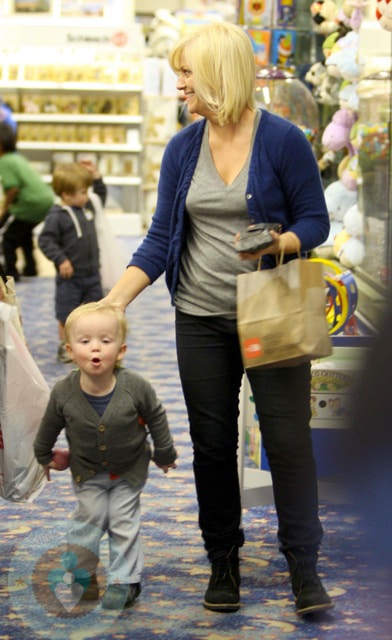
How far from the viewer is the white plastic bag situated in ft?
11.0

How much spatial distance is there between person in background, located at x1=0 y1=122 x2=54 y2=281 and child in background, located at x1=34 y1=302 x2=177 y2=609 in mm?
6831

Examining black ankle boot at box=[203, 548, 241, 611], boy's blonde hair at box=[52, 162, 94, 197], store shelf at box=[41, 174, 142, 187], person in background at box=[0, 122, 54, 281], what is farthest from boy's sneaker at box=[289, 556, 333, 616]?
store shelf at box=[41, 174, 142, 187]

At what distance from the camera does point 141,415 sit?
320 cm

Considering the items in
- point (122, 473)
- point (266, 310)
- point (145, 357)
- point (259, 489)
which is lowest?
point (145, 357)

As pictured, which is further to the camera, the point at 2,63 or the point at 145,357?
the point at 2,63

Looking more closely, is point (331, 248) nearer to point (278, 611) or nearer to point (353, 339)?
point (353, 339)

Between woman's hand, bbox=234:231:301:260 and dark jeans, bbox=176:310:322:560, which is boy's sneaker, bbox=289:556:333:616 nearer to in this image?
dark jeans, bbox=176:310:322:560

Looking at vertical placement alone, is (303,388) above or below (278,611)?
above

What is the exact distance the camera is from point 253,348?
2.89m

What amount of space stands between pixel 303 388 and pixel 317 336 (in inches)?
9.4

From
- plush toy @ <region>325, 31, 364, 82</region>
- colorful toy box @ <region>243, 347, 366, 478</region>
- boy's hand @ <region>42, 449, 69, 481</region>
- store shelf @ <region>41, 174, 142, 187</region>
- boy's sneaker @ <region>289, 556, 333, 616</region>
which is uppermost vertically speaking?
plush toy @ <region>325, 31, 364, 82</region>

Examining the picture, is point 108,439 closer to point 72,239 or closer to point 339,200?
point 339,200

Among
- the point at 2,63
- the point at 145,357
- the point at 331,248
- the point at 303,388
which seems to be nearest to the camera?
the point at 303,388

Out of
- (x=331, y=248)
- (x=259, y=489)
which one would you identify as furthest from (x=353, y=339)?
(x=331, y=248)
